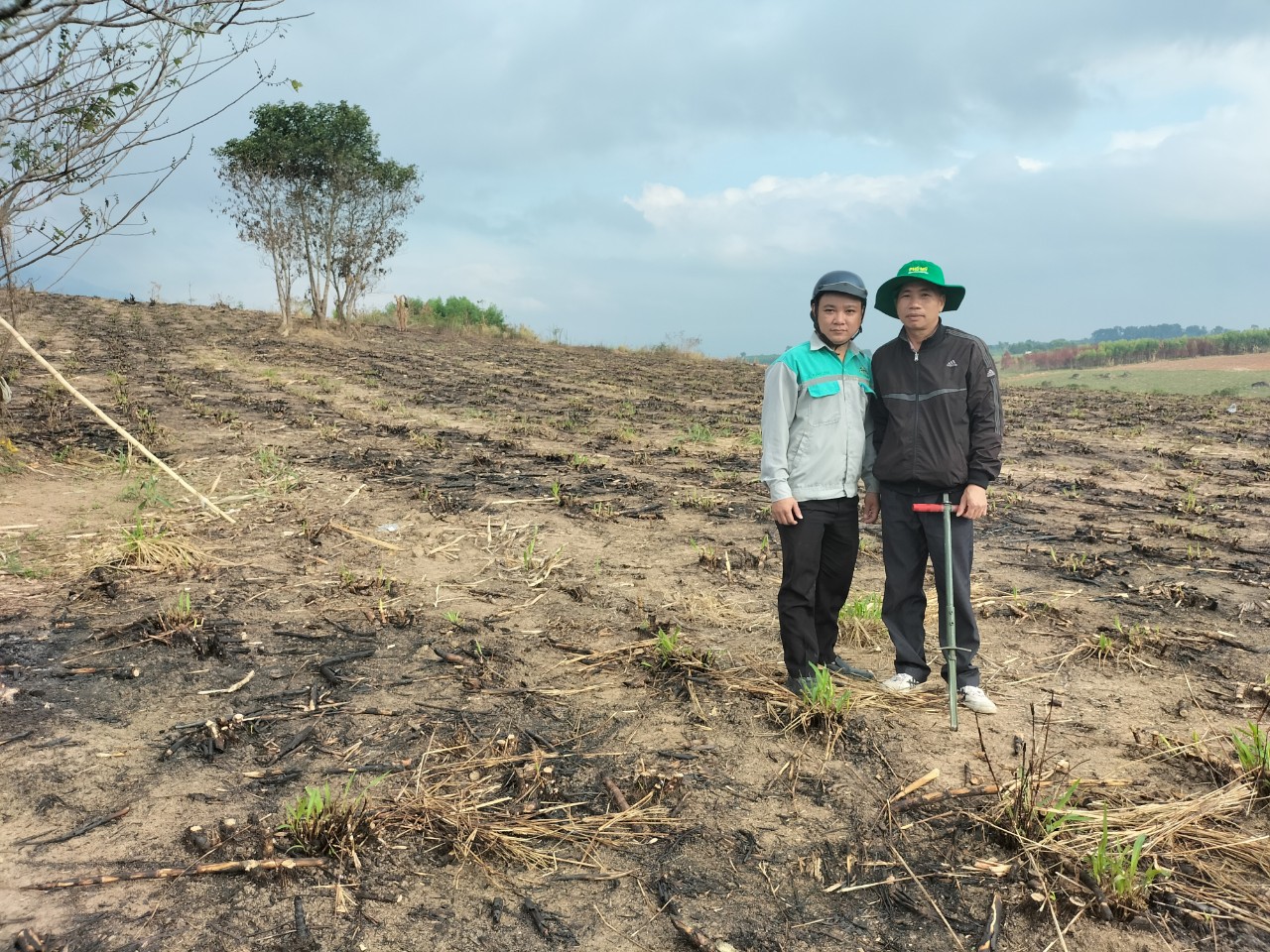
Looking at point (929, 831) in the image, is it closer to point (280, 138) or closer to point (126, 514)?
point (126, 514)

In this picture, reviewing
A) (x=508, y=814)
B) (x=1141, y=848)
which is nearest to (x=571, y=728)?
(x=508, y=814)

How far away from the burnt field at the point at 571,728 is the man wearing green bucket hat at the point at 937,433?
675 mm

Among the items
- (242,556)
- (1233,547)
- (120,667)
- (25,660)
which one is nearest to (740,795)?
(120,667)

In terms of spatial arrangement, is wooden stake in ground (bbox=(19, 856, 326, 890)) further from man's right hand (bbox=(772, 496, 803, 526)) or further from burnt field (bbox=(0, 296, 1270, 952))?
man's right hand (bbox=(772, 496, 803, 526))

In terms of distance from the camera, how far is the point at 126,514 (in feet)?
21.4

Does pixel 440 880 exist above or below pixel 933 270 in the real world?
below

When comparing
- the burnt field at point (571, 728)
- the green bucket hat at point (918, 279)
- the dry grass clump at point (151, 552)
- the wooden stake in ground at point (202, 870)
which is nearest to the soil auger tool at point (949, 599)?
the burnt field at point (571, 728)

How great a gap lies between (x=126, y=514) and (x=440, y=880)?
5208 millimetres

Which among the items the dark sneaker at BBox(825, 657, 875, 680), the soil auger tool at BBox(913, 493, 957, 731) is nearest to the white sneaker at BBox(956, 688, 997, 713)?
the soil auger tool at BBox(913, 493, 957, 731)

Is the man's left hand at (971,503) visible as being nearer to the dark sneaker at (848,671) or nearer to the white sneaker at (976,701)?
the white sneaker at (976,701)

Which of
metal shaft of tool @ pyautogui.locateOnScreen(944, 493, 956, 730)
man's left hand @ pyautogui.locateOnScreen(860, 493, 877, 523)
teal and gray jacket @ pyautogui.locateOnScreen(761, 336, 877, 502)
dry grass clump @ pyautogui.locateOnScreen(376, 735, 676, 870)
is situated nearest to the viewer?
dry grass clump @ pyautogui.locateOnScreen(376, 735, 676, 870)

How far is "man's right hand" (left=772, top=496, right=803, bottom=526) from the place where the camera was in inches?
149

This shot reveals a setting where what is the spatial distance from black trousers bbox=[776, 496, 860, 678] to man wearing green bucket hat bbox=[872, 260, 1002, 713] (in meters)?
0.26

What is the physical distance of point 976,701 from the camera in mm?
3885
